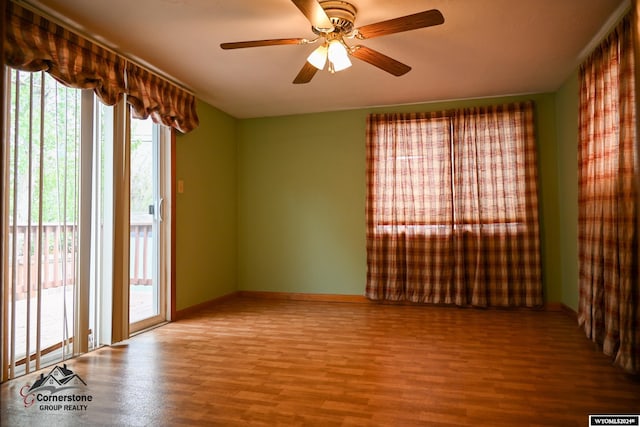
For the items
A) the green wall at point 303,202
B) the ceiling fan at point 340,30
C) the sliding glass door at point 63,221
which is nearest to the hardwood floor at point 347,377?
the sliding glass door at point 63,221

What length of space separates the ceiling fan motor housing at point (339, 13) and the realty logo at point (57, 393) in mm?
2462

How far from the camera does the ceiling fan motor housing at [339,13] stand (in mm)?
2293

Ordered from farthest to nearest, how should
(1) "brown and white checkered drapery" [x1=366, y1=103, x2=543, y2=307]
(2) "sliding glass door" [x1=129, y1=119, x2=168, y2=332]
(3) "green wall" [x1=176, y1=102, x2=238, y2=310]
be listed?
(1) "brown and white checkered drapery" [x1=366, y1=103, x2=543, y2=307] < (3) "green wall" [x1=176, y1=102, x2=238, y2=310] < (2) "sliding glass door" [x1=129, y1=119, x2=168, y2=332]

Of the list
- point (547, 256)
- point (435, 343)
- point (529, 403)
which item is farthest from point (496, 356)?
point (547, 256)

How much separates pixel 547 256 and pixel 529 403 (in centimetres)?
245

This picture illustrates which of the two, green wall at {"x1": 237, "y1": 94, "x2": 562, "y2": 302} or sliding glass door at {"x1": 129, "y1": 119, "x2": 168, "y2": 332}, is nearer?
sliding glass door at {"x1": 129, "y1": 119, "x2": 168, "y2": 332}

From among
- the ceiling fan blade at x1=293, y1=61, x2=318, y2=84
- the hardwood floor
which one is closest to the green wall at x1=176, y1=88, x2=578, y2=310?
the hardwood floor

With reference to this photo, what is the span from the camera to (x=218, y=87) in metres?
3.78

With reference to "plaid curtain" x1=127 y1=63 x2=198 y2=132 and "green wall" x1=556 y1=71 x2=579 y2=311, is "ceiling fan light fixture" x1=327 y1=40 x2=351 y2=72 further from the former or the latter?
"green wall" x1=556 y1=71 x2=579 y2=311

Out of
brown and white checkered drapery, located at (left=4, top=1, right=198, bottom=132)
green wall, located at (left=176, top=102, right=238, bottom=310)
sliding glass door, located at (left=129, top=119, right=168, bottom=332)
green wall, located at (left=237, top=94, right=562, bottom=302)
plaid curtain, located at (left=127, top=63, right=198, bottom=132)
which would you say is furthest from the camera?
green wall, located at (left=237, top=94, right=562, bottom=302)

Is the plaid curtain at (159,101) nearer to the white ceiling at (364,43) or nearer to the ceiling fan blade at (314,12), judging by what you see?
the white ceiling at (364,43)

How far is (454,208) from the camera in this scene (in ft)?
13.8

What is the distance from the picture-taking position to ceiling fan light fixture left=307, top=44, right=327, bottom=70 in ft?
8.01

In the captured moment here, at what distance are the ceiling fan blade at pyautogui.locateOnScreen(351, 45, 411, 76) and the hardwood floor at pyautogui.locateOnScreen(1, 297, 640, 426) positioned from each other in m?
1.97
